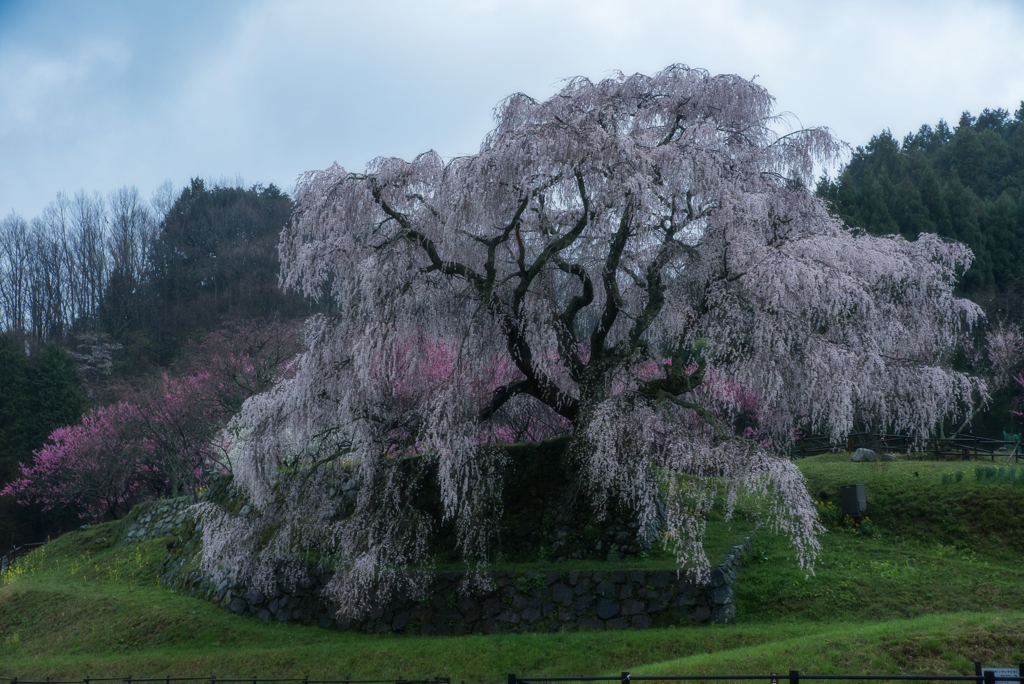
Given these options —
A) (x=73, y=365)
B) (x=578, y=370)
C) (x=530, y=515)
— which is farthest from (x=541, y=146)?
(x=73, y=365)

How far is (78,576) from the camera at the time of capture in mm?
16906

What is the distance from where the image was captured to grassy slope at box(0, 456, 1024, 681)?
288 inches

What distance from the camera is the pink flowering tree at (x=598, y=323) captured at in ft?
28.6

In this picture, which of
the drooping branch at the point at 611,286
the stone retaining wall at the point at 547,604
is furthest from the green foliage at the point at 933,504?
the drooping branch at the point at 611,286

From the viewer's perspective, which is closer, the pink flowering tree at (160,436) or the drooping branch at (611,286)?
the drooping branch at (611,286)

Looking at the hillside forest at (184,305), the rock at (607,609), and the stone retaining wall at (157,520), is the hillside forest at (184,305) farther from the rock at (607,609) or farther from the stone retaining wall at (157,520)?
the rock at (607,609)

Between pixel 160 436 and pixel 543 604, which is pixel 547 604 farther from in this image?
pixel 160 436

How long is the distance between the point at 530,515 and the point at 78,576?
1136cm

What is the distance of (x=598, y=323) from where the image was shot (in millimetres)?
11297

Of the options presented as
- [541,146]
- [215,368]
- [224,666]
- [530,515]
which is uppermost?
[541,146]

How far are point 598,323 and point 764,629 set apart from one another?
4.64m

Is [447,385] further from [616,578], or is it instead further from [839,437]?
[839,437]

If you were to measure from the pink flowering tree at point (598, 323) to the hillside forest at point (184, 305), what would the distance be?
392cm

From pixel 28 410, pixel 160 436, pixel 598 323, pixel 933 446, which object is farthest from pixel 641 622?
pixel 28 410
